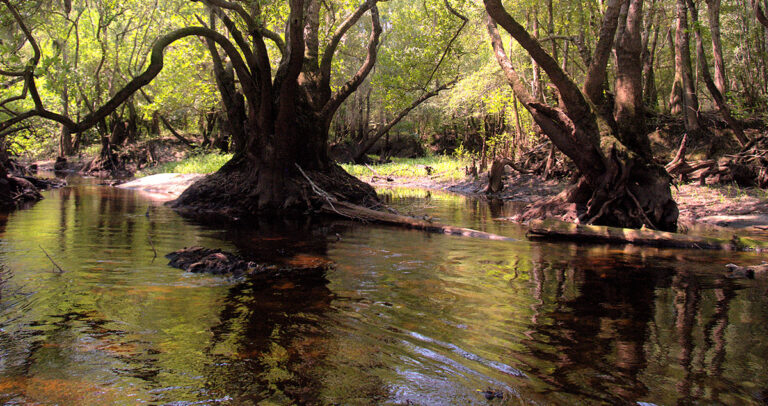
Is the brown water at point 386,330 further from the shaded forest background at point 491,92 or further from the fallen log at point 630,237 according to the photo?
the shaded forest background at point 491,92

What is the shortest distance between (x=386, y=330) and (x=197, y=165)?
981 inches

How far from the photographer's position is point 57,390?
3498mm

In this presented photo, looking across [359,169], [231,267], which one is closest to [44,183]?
[359,169]

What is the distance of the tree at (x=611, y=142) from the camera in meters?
11.7

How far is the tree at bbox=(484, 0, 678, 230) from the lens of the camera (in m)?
11.7

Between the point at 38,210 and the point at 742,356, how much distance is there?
15.8m

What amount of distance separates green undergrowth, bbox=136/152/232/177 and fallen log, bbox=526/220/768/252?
61.8ft

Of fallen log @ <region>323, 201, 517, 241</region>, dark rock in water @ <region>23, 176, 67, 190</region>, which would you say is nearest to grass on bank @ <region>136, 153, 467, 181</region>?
dark rock in water @ <region>23, 176, 67, 190</region>

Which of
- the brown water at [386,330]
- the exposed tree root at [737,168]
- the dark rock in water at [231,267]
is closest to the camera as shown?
the brown water at [386,330]

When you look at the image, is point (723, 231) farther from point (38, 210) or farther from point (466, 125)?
point (466, 125)

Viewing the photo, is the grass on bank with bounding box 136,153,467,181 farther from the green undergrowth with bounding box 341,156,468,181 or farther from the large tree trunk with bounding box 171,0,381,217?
the large tree trunk with bounding box 171,0,381,217

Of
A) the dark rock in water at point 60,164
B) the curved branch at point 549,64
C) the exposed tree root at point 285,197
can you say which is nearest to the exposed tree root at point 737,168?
the curved branch at point 549,64

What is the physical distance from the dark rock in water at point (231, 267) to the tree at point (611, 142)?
23.7 feet

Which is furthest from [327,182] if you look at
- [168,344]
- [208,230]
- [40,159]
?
[40,159]
